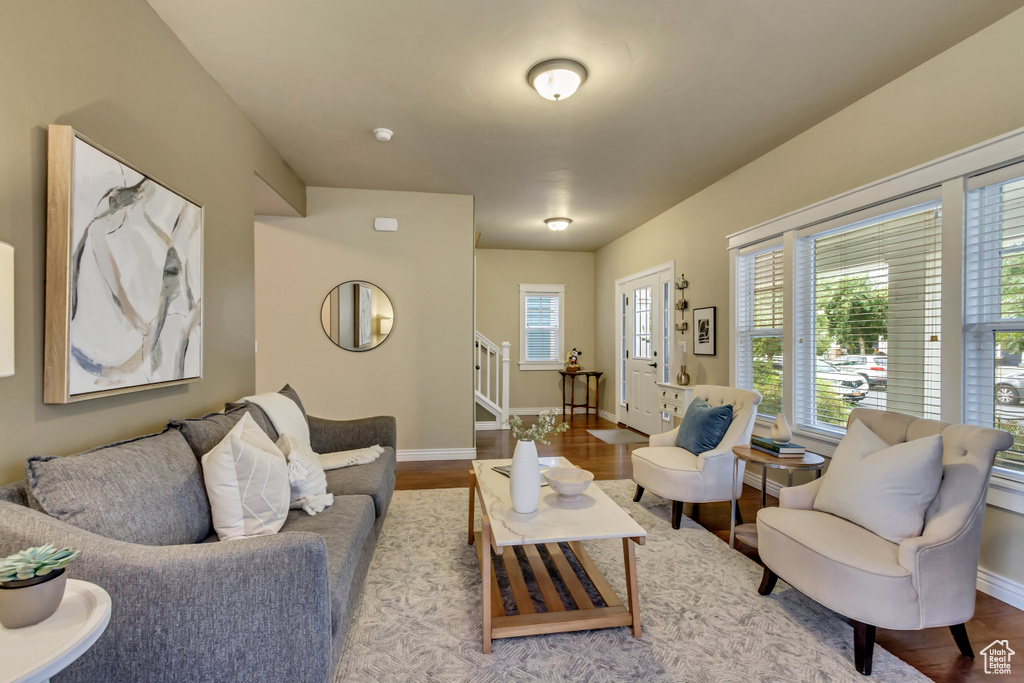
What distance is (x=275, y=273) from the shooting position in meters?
4.62

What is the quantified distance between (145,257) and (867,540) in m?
3.18

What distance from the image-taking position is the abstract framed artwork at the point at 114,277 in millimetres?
1569

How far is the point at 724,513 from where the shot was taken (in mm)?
3406

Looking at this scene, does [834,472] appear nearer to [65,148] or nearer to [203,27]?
[65,148]

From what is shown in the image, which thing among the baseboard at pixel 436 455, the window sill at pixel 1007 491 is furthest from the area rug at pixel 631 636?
the baseboard at pixel 436 455

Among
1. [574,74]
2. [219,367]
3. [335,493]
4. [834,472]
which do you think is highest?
[574,74]

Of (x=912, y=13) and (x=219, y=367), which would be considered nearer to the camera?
(x=912, y=13)

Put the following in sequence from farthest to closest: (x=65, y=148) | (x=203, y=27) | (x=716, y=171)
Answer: (x=716, y=171), (x=203, y=27), (x=65, y=148)

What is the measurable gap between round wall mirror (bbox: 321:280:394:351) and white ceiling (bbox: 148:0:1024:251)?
3.77ft

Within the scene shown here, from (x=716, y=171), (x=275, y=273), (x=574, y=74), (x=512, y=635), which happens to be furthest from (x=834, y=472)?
(x=275, y=273)

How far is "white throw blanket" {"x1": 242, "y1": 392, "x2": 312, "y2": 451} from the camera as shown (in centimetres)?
263

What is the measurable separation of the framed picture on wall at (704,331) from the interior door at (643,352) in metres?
0.93

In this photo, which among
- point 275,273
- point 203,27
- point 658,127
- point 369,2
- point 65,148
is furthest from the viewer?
point 275,273

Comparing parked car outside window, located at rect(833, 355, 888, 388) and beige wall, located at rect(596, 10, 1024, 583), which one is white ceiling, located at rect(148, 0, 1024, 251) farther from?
parked car outside window, located at rect(833, 355, 888, 388)
